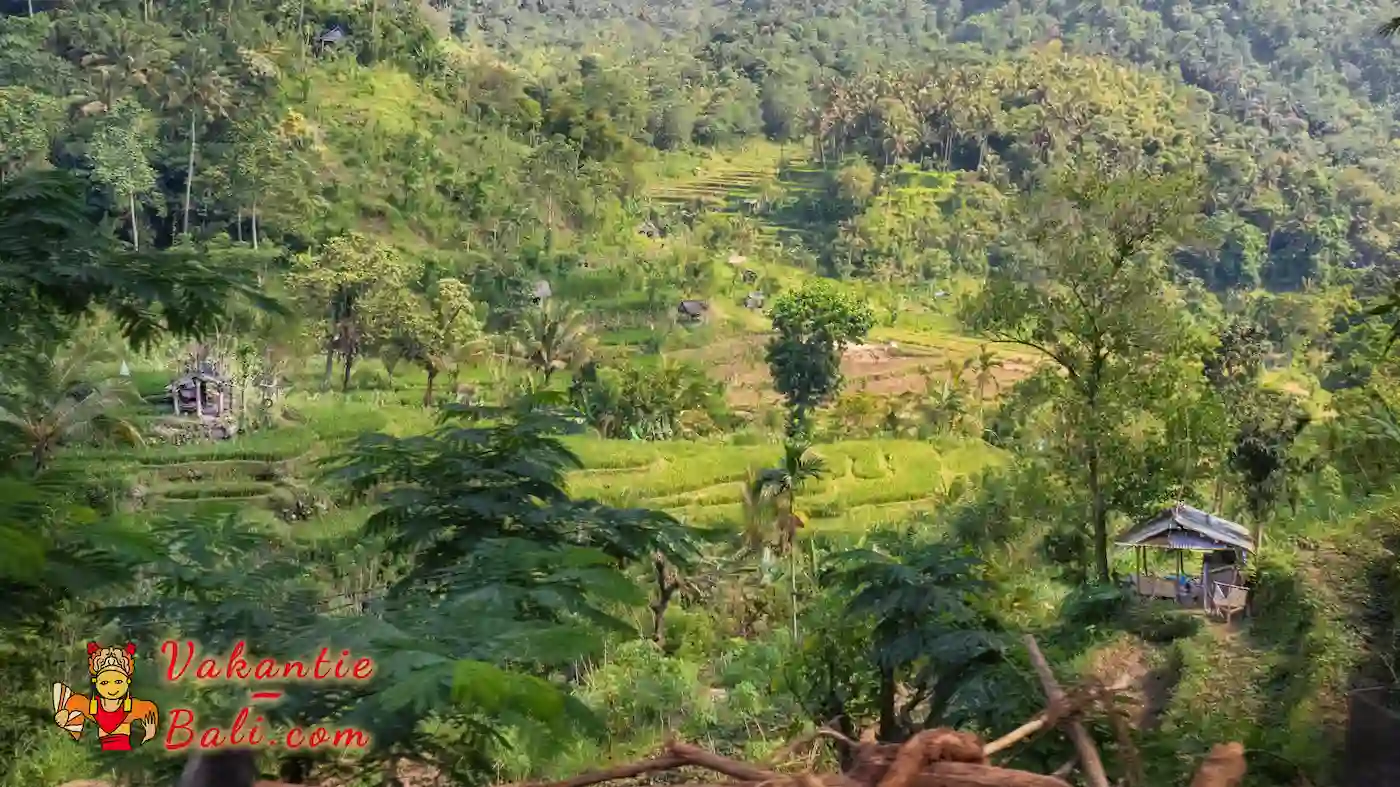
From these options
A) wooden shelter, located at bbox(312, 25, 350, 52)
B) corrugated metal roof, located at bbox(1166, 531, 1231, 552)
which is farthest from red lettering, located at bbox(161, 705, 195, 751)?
wooden shelter, located at bbox(312, 25, 350, 52)

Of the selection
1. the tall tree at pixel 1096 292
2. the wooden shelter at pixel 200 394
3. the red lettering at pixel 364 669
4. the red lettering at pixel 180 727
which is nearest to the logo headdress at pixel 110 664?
the red lettering at pixel 180 727

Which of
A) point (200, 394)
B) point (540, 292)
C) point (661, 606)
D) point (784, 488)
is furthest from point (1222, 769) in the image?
point (540, 292)

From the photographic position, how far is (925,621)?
11.1 feet

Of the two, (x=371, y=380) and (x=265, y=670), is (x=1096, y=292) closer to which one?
(x=265, y=670)

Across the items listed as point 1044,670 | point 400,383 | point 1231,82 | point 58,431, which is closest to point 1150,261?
point 1044,670

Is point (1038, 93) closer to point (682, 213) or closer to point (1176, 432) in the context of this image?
point (682, 213)

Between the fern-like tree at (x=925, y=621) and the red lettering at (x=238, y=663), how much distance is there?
1.77 metres

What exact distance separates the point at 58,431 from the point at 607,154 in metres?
33.1

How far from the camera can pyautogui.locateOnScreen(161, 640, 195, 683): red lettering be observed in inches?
67.6

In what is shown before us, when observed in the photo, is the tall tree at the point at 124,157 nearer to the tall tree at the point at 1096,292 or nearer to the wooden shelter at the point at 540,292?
the wooden shelter at the point at 540,292

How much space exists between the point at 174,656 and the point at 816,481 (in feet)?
68.2

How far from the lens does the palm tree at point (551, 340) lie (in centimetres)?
2494

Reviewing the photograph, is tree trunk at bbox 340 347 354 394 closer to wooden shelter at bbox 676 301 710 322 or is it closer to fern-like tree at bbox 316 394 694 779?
wooden shelter at bbox 676 301 710 322

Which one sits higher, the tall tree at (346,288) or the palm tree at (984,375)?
the tall tree at (346,288)
